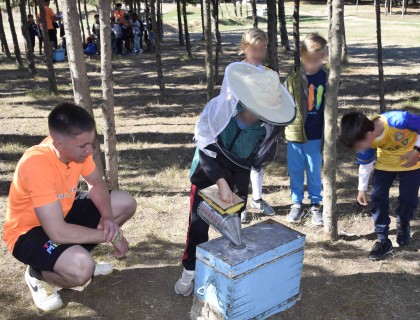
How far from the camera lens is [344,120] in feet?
11.8

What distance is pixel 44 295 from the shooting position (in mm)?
3383

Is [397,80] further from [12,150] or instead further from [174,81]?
[12,150]

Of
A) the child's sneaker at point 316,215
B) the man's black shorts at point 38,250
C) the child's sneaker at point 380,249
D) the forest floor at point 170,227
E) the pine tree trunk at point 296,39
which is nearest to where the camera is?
the man's black shorts at point 38,250

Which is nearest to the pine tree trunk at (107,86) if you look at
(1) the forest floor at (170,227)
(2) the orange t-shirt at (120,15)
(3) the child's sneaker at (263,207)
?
(1) the forest floor at (170,227)

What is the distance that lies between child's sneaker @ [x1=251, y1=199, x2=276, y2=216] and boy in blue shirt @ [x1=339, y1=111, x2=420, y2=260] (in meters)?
1.10

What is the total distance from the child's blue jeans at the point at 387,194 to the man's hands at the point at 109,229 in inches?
85.0

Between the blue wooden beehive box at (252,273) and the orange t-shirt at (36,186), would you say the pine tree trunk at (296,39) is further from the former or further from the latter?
the orange t-shirt at (36,186)

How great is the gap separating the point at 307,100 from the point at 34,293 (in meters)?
2.87

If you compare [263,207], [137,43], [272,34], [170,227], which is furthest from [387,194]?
[137,43]

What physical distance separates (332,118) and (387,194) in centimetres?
79

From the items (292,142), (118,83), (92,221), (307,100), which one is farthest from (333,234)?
(118,83)

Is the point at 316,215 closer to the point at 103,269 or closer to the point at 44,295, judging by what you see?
the point at 103,269

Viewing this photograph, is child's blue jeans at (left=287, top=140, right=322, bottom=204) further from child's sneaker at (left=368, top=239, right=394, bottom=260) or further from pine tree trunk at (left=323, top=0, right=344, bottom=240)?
child's sneaker at (left=368, top=239, right=394, bottom=260)

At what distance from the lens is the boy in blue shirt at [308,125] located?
4.34 metres
